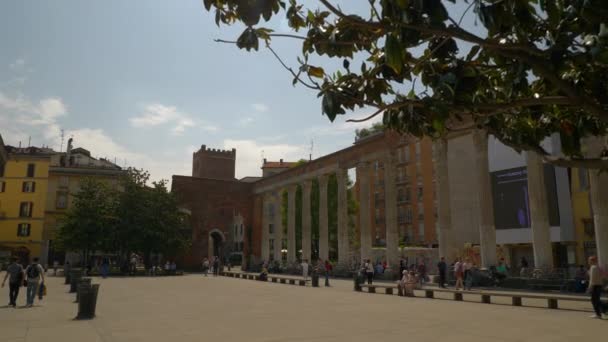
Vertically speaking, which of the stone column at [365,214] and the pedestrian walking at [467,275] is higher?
the stone column at [365,214]

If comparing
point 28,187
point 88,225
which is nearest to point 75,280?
point 88,225

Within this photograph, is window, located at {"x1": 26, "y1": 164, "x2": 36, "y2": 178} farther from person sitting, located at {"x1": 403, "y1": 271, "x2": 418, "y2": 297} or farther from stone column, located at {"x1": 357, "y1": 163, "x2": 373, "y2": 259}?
person sitting, located at {"x1": 403, "y1": 271, "x2": 418, "y2": 297}

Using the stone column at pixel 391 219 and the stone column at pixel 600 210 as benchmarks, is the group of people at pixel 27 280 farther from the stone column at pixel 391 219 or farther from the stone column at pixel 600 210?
the stone column at pixel 600 210

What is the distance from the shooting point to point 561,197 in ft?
73.9

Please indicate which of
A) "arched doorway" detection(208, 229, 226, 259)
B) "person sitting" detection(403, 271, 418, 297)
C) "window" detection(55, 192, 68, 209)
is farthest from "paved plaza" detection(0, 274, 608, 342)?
"window" detection(55, 192, 68, 209)

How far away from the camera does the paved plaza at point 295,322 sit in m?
7.89

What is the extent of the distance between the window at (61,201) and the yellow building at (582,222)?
48.4 metres

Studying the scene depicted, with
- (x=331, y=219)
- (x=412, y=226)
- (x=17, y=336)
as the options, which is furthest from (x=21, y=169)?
(x=17, y=336)

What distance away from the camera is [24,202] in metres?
49.1

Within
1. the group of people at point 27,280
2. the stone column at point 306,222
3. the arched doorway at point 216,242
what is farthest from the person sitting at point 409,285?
the arched doorway at point 216,242

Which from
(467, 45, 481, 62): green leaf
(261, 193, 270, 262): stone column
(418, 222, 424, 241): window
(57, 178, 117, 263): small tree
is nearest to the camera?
(467, 45, 481, 62): green leaf

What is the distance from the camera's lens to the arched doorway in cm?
4209

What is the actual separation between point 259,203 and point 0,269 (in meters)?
21.6

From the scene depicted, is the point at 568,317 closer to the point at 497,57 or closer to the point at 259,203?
the point at 497,57
